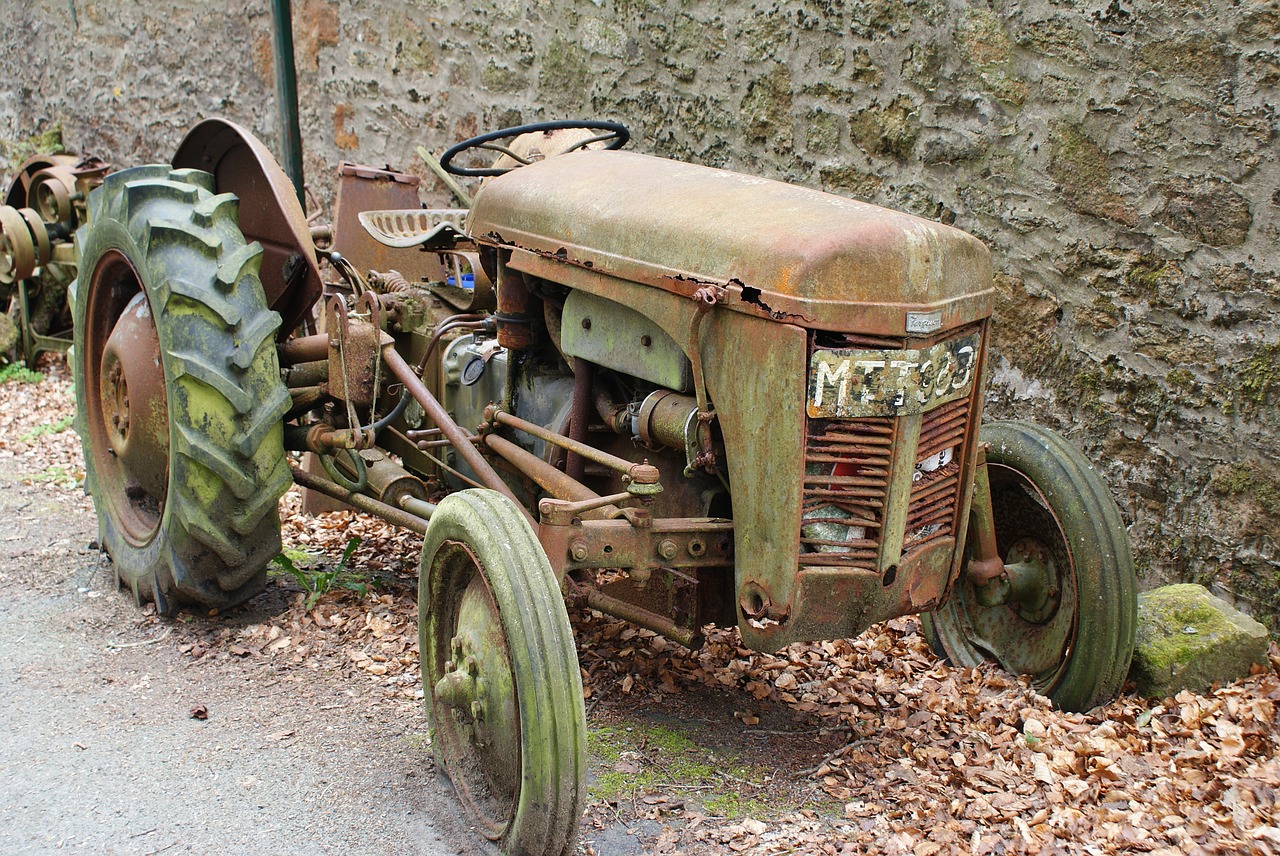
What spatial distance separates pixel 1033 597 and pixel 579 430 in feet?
4.70

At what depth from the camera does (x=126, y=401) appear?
4113 millimetres

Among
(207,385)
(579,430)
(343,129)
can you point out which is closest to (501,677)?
(579,430)

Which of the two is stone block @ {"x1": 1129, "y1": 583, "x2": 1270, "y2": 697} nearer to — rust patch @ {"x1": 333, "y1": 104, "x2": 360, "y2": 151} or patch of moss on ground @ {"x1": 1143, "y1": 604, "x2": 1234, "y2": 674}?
patch of moss on ground @ {"x1": 1143, "y1": 604, "x2": 1234, "y2": 674}

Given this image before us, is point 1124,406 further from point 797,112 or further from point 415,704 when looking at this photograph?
point 415,704

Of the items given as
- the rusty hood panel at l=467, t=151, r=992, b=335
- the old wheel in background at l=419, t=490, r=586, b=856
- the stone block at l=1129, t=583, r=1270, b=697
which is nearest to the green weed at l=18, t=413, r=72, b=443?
the rusty hood panel at l=467, t=151, r=992, b=335

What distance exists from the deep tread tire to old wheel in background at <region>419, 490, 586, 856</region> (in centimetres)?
109

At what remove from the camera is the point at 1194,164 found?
3.85m

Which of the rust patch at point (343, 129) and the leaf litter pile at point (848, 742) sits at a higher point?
the rust patch at point (343, 129)

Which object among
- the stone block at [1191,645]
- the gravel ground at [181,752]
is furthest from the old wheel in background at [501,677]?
the stone block at [1191,645]

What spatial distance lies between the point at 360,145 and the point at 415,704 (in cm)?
486

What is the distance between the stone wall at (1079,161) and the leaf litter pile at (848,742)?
80 cm

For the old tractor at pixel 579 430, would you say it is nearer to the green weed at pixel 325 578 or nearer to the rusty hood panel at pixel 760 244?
the rusty hood panel at pixel 760 244

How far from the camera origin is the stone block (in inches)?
135

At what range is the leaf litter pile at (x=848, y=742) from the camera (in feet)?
9.23
